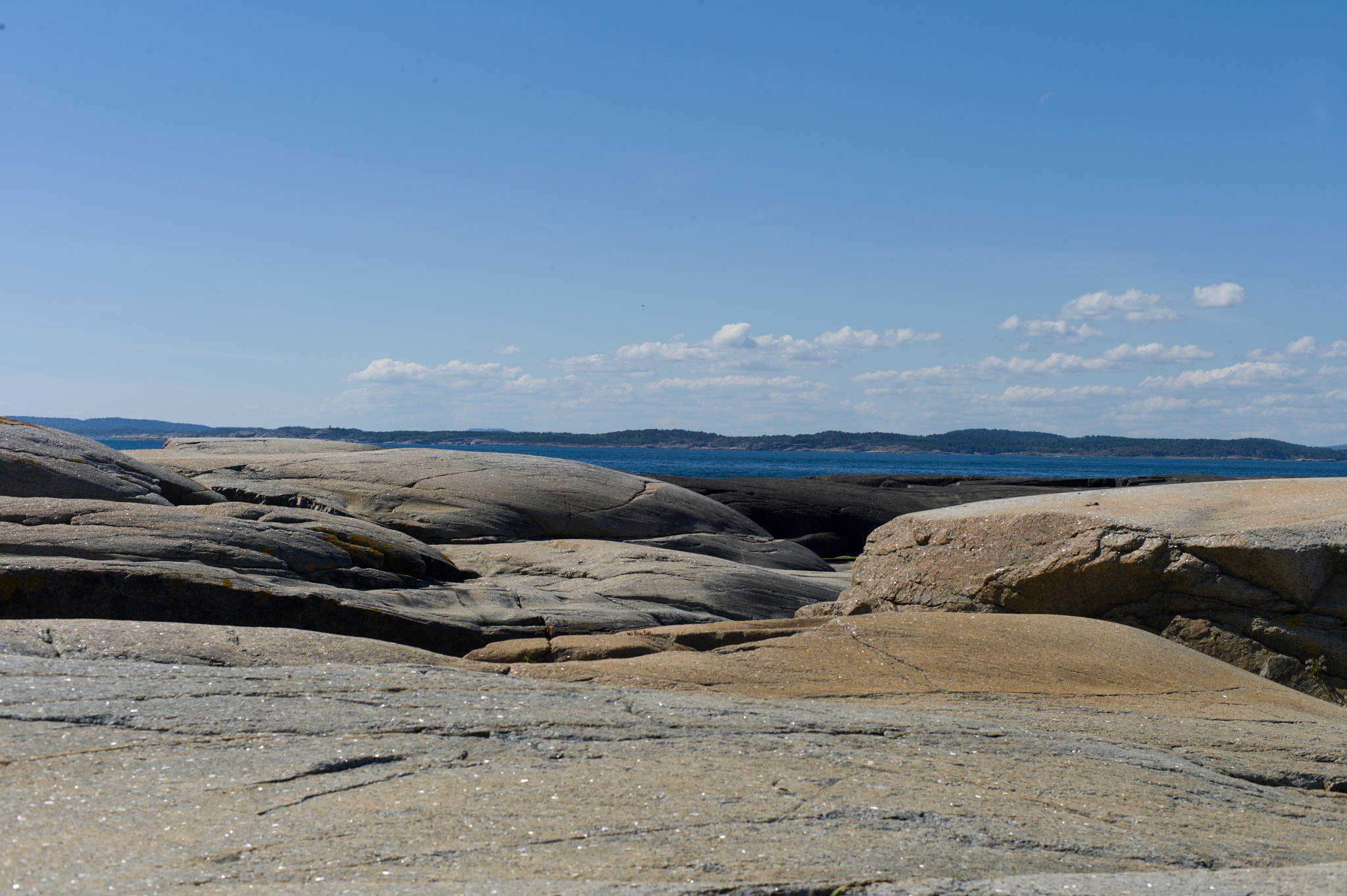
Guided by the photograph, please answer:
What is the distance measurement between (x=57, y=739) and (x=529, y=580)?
6711 millimetres

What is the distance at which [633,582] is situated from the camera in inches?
385

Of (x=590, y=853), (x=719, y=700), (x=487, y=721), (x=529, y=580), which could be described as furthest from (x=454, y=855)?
(x=529, y=580)

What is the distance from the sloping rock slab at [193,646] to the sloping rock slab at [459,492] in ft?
21.0

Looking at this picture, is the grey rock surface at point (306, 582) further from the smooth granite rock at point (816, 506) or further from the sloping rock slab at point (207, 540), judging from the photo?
the smooth granite rock at point (816, 506)

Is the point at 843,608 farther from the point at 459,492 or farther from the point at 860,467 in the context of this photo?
the point at 860,467

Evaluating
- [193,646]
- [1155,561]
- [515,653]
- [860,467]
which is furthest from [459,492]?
[860,467]

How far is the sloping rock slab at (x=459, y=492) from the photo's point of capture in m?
12.4

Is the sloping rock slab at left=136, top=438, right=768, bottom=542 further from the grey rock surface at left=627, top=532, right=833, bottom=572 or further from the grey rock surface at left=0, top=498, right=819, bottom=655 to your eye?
the grey rock surface at left=0, top=498, right=819, bottom=655

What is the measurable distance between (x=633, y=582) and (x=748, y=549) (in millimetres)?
5147

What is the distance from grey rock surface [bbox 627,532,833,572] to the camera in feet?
45.5

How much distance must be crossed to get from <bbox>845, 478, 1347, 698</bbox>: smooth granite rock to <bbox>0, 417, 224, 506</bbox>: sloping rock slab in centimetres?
733

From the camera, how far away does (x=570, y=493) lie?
46.8ft

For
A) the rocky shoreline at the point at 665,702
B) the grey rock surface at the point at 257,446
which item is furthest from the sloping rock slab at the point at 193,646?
the grey rock surface at the point at 257,446

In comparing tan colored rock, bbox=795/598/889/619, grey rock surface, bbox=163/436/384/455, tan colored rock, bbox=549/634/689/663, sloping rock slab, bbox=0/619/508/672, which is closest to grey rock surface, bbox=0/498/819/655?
tan colored rock, bbox=795/598/889/619
